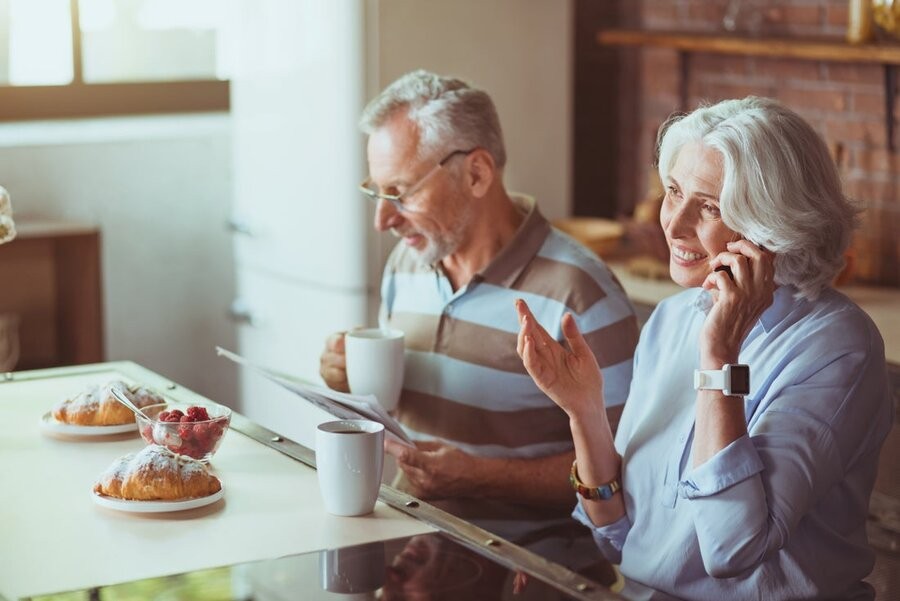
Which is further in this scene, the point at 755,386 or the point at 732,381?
the point at 755,386

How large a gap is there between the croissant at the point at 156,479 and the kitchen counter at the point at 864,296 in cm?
142

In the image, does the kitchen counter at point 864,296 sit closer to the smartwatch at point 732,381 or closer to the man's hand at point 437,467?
the man's hand at point 437,467

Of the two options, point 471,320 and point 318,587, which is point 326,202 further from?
point 318,587

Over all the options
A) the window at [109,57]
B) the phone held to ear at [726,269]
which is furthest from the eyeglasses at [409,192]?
the window at [109,57]

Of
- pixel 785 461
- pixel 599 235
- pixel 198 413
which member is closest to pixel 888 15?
pixel 599 235

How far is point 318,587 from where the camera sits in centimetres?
145

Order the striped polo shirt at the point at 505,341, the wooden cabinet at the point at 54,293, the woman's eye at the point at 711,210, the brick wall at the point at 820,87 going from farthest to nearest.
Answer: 1. the wooden cabinet at the point at 54,293
2. the brick wall at the point at 820,87
3. the striped polo shirt at the point at 505,341
4. the woman's eye at the point at 711,210

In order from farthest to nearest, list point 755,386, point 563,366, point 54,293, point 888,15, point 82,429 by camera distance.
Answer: point 54,293 → point 888,15 → point 82,429 → point 563,366 → point 755,386

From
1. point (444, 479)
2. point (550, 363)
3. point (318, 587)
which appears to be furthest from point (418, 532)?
point (444, 479)

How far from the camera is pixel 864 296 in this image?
127 inches

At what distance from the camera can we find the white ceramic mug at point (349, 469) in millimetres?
1669

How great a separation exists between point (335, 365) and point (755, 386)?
862mm

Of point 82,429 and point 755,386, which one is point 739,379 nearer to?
point 755,386

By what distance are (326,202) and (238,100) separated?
0.52 meters
